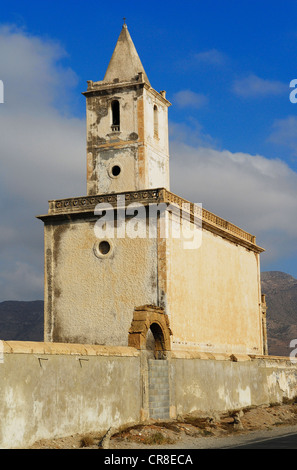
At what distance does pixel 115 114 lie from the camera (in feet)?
112

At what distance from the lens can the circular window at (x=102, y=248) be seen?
30.1 metres

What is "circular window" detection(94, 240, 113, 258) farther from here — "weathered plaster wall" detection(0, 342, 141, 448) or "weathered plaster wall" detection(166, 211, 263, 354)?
"weathered plaster wall" detection(0, 342, 141, 448)

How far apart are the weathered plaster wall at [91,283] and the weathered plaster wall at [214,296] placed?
1335 millimetres

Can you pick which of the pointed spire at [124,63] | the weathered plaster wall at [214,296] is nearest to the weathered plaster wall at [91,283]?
the weathered plaster wall at [214,296]

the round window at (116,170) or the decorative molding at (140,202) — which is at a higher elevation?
the round window at (116,170)

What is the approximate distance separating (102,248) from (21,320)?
10958 cm

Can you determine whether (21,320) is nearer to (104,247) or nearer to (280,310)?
(280,310)

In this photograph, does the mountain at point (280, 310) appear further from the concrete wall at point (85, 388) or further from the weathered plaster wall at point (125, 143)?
the concrete wall at point (85, 388)

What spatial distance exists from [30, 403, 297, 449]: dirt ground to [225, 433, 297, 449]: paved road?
0.66 metres

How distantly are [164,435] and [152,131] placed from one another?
1768 centimetres

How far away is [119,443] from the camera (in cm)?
1811

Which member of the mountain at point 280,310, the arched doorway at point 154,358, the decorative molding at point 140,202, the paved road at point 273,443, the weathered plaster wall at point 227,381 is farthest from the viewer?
the mountain at point 280,310

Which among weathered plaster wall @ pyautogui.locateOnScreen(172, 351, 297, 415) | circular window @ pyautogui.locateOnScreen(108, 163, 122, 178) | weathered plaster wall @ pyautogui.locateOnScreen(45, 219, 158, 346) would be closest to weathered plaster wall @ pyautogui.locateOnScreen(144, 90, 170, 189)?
circular window @ pyautogui.locateOnScreen(108, 163, 122, 178)

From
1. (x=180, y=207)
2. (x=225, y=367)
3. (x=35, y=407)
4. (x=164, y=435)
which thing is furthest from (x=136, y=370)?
(x=180, y=207)
